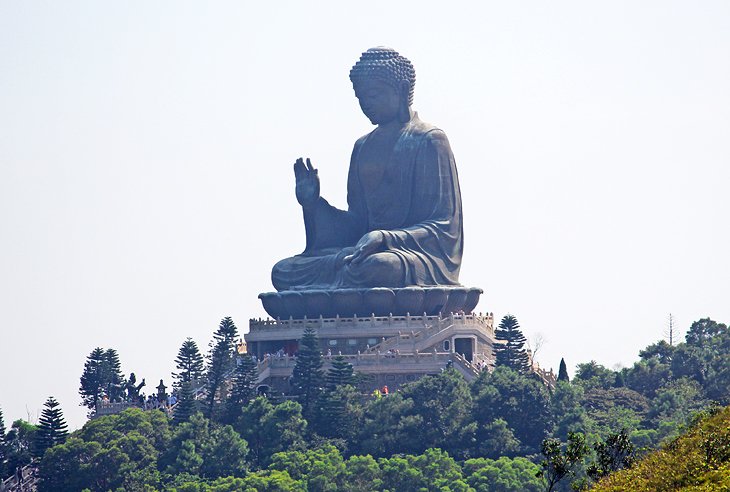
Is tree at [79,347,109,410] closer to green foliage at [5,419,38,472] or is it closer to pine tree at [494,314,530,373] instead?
green foliage at [5,419,38,472]

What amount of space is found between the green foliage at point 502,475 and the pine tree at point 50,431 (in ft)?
35.3

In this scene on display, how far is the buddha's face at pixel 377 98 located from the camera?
219 feet

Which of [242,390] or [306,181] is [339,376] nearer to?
[242,390]

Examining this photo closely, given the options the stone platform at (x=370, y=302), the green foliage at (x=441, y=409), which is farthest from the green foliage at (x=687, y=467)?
the stone platform at (x=370, y=302)

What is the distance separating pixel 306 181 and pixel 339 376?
8952 mm

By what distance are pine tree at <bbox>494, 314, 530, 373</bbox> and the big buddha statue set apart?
4663 mm

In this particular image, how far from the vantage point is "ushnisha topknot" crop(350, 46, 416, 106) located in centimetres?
6656

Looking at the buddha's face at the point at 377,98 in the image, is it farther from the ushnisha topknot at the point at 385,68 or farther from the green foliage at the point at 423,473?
the green foliage at the point at 423,473

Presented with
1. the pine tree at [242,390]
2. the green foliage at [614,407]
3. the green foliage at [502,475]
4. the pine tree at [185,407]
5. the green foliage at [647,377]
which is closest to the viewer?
the green foliage at [502,475]

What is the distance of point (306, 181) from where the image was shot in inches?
2630

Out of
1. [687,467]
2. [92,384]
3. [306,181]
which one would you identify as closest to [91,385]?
[92,384]

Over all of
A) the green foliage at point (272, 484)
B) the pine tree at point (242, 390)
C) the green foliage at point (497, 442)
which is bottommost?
the green foliage at point (272, 484)

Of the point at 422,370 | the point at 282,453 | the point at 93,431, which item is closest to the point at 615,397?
the point at 422,370

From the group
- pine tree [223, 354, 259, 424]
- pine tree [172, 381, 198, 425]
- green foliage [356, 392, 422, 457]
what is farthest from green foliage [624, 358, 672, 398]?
pine tree [172, 381, 198, 425]
